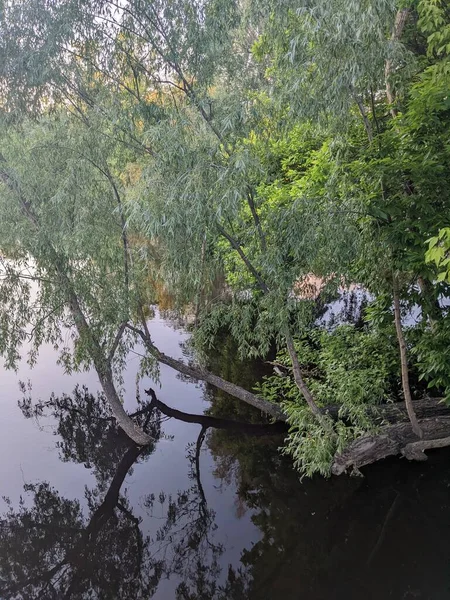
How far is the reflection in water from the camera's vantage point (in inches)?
204

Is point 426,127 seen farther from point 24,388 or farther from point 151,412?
point 24,388

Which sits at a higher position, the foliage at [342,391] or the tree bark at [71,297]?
the tree bark at [71,297]

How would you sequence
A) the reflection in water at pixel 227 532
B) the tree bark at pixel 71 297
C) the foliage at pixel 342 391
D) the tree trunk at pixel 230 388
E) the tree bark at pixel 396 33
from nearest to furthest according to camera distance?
the reflection in water at pixel 227 532
the tree bark at pixel 396 33
the tree bark at pixel 71 297
the foliage at pixel 342 391
the tree trunk at pixel 230 388

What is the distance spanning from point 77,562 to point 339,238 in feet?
16.2

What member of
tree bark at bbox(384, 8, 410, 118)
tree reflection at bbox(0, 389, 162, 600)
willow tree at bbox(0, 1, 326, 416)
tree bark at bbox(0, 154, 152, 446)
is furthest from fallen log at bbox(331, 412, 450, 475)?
tree bark at bbox(384, 8, 410, 118)

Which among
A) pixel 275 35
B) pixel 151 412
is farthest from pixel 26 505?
pixel 275 35

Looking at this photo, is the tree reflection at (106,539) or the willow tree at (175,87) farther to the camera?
the tree reflection at (106,539)

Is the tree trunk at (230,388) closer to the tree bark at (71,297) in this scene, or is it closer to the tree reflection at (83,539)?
the tree bark at (71,297)

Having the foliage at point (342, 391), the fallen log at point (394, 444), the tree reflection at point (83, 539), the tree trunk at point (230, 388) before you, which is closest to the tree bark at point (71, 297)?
the tree trunk at point (230, 388)

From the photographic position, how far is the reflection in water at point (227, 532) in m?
5.18

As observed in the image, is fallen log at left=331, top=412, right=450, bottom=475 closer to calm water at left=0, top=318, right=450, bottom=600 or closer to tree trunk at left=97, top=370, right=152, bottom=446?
calm water at left=0, top=318, right=450, bottom=600

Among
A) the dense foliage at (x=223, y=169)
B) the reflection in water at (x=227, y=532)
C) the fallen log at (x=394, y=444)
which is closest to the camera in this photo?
the dense foliage at (x=223, y=169)

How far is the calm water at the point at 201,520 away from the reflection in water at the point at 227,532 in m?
0.02

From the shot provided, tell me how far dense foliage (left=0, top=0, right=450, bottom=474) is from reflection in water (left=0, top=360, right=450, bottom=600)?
2.21 feet
